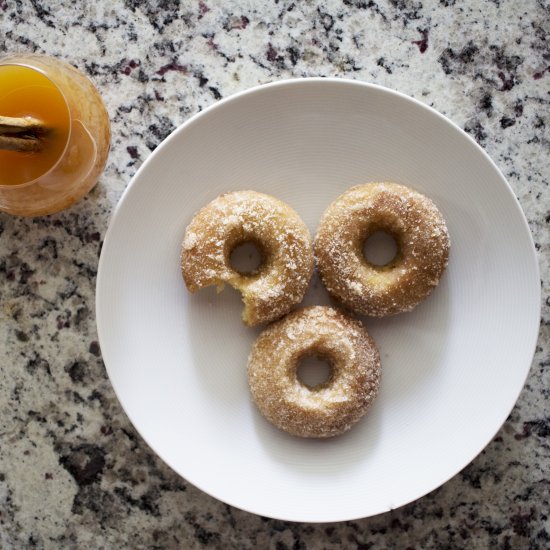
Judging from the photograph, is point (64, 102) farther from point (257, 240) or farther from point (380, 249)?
point (380, 249)

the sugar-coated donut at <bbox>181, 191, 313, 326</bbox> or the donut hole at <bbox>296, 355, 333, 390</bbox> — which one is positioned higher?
the sugar-coated donut at <bbox>181, 191, 313, 326</bbox>

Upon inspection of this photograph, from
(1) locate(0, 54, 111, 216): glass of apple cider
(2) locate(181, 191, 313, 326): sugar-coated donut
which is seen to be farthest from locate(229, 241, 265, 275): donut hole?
(1) locate(0, 54, 111, 216): glass of apple cider

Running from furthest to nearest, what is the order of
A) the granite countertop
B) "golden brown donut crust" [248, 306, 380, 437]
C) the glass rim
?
the granite countertop → "golden brown donut crust" [248, 306, 380, 437] → the glass rim

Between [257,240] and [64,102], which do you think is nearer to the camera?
[64,102]

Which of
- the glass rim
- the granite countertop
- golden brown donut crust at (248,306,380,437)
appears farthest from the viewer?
the granite countertop

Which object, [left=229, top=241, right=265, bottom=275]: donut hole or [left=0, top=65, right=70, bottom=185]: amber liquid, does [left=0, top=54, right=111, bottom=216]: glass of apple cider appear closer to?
[left=0, top=65, right=70, bottom=185]: amber liquid

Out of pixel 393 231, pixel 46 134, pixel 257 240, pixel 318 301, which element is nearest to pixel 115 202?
pixel 46 134

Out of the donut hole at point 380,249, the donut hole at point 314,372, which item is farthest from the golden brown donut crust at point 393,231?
the donut hole at point 314,372
